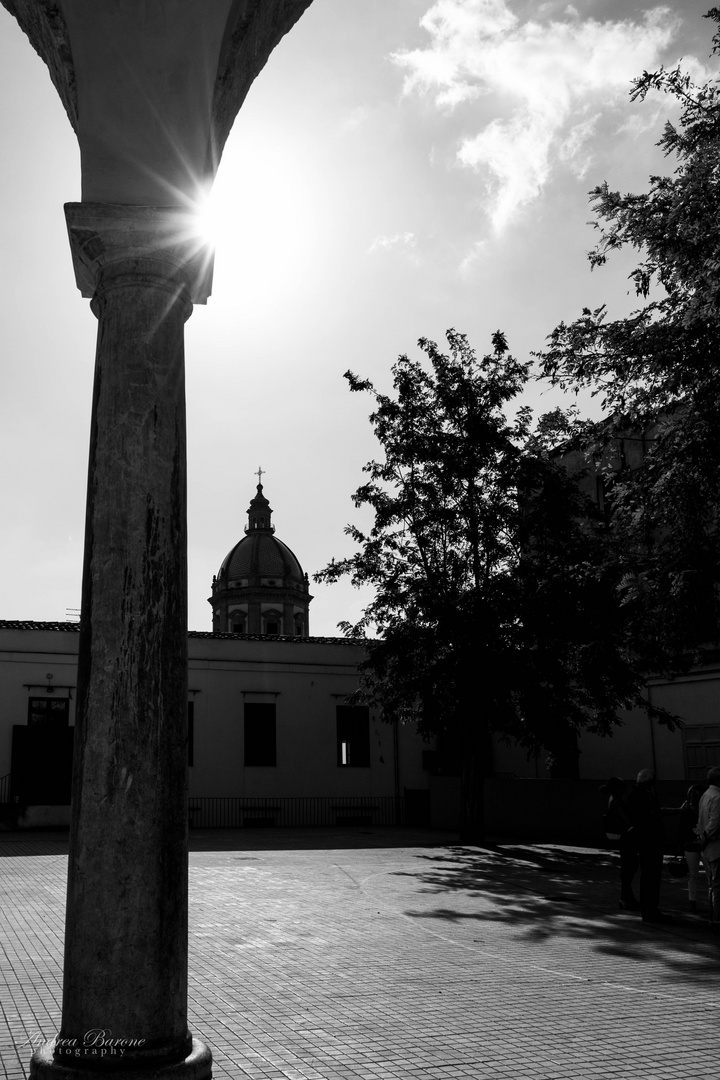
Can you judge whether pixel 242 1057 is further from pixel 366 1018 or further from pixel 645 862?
pixel 645 862

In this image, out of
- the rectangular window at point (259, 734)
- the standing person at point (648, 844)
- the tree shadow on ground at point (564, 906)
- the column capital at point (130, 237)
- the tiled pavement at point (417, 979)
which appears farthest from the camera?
the rectangular window at point (259, 734)

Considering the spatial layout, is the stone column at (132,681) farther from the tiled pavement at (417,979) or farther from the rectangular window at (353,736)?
the rectangular window at (353,736)

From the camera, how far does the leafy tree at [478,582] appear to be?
2017 cm

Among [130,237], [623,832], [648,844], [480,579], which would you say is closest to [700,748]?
[480,579]

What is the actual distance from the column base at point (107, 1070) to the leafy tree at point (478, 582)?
1584 centimetres

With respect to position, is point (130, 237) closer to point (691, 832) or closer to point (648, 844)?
point (648, 844)

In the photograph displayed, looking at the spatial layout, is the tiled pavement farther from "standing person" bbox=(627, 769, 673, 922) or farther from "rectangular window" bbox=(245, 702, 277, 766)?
"rectangular window" bbox=(245, 702, 277, 766)

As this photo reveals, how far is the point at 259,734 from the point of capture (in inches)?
1213

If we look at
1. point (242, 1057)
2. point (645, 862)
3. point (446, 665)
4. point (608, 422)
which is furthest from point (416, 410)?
point (242, 1057)

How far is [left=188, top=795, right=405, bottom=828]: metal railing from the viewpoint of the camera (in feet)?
95.3

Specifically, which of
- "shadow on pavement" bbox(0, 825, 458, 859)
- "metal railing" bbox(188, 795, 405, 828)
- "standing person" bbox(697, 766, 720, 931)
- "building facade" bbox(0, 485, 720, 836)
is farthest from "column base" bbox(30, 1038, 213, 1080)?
"metal railing" bbox(188, 795, 405, 828)

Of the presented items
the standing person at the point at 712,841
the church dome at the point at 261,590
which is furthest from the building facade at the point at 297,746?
the church dome at the point at 261,590

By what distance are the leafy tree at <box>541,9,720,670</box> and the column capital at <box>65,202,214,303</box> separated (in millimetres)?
9496

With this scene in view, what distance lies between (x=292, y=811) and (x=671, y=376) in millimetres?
20671
